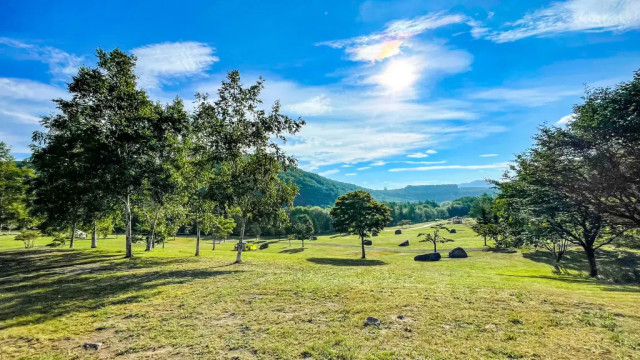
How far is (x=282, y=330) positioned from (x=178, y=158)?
81.3 feet

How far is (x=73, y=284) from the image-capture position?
61.9 ft

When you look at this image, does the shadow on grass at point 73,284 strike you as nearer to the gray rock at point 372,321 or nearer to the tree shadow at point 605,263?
the gray rock at point 372,321

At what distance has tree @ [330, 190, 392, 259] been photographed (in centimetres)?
5022

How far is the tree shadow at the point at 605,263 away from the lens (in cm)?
3797

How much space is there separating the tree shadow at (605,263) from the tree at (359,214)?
27340mm

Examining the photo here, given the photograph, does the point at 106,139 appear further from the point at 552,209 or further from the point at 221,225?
the point at 552,209

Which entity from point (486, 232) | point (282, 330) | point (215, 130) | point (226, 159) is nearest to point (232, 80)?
point (215, 130)

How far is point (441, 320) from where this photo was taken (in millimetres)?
11266

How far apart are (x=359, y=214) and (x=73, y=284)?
3967cm

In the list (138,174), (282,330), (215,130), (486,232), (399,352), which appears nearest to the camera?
(399,352)

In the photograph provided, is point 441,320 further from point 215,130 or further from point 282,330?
point 215,130

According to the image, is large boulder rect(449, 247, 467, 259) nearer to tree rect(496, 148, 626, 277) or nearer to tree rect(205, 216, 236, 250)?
tree rect(496, 148, 626, 277)

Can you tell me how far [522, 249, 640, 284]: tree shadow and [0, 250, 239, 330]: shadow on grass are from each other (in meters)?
49.8

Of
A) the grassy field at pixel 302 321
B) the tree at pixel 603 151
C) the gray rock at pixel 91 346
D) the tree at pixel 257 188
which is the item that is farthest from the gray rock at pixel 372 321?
the tree at pixel 603 151
